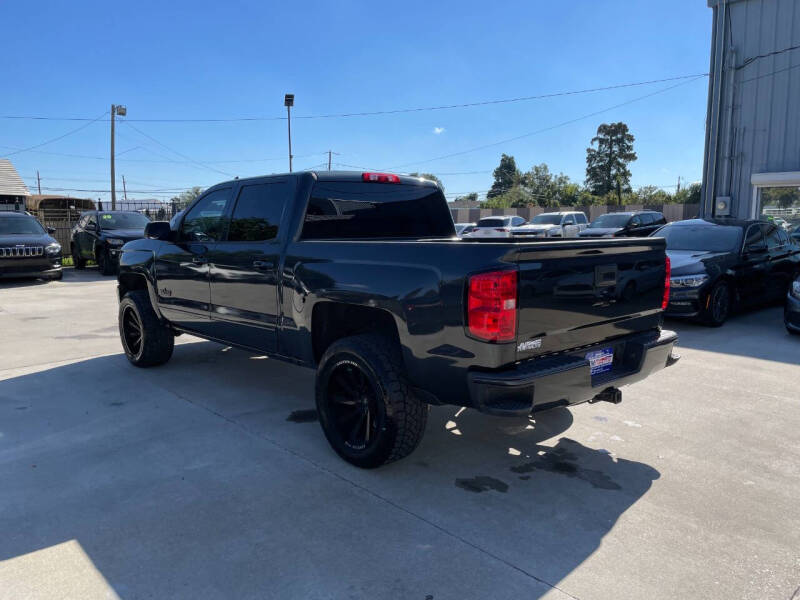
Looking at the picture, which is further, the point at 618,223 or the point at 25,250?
the point at 618,223

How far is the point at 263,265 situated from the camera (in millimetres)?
4395

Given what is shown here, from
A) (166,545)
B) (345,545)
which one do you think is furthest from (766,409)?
(166,545)

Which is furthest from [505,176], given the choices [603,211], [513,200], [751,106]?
[751,106]

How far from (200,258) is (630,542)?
157 inches

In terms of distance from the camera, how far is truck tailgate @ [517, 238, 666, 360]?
3.06 metres

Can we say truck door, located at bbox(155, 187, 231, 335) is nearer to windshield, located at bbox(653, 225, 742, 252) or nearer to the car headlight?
the car headlight

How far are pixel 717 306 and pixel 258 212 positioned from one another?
6813 mm

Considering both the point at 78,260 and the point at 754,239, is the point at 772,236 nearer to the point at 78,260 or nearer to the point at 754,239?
the point at 754,239

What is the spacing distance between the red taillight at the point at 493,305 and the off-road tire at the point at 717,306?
643cm

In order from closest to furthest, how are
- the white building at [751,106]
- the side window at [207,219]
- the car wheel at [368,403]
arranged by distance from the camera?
the car wheel at [368,403] → the side window at [207,219] → the white building at [751,106]

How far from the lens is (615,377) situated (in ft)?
11.6

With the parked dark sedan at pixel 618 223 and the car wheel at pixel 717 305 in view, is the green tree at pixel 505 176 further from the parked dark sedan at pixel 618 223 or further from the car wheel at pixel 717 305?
the car wheel at pixel 717 305

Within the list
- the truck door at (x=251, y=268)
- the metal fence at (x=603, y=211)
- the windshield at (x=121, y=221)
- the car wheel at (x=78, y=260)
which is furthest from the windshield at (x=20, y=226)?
the metal fence at (x=603, y=211)

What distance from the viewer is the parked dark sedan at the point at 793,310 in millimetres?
7469
